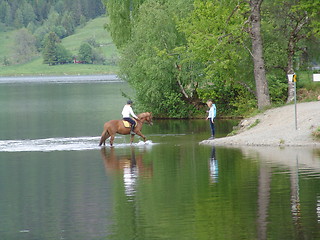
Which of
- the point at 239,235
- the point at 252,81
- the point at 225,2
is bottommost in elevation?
the point at 239,235

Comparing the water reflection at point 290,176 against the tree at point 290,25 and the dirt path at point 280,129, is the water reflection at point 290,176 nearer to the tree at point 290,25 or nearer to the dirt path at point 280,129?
the dirt path at point 280,129

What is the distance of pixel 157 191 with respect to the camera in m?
23.5

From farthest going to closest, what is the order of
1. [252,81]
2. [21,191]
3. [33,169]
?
[252,81], [33,169], [21,191]

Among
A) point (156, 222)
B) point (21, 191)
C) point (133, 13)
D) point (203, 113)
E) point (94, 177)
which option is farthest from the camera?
point (133, 13)

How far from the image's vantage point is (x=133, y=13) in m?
72.2

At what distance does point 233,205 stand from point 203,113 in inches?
1469

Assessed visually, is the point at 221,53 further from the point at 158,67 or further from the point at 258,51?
the point at 158,67

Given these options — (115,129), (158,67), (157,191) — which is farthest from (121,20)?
(157,191)

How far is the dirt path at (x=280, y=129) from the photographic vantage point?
114ft

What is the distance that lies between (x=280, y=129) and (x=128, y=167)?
9312mm

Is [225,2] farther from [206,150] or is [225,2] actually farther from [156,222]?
[156,222]

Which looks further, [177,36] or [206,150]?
[177,36]

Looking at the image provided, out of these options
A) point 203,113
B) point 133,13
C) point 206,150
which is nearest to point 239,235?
point 206,150

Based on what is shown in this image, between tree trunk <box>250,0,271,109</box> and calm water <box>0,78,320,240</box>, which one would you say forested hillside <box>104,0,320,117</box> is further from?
calm water <box>0,78,320,240</box>
